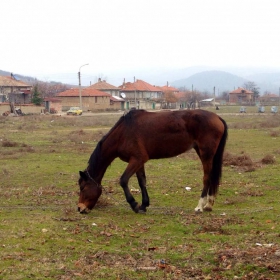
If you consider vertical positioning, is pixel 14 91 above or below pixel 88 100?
above

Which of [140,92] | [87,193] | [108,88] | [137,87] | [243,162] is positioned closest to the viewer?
[87,193]

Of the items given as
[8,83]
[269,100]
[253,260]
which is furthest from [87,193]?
[269,100]

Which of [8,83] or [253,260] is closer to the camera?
[253,260]

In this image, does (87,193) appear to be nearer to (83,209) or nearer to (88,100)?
(83,209)

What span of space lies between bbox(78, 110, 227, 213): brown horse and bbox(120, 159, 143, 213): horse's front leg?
0.07ft

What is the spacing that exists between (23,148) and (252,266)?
18.6 meters

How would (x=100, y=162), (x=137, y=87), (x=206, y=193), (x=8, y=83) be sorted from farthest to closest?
(x=137, y=87) → (x=8, y=83) → (x=100, y=162) → (x=206, y=193)

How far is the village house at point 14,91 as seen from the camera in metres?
84.4

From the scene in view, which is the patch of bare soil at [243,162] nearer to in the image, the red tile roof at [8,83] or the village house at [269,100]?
the red tile roof at [8,83]

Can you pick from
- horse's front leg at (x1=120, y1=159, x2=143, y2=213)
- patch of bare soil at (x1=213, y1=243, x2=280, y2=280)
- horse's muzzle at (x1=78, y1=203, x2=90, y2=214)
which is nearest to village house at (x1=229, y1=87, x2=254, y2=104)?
horse's front leg at (x1=120, y1=159, x2=143, y2=213)

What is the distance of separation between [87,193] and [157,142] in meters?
1.82

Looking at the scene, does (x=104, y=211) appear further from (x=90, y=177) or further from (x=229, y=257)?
(x=229, y=257)

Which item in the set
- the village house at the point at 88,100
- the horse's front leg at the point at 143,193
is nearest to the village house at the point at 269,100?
the village house at the point at 88,100

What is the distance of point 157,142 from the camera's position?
1002 centimetres
